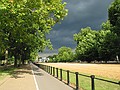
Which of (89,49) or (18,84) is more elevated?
(89,49)

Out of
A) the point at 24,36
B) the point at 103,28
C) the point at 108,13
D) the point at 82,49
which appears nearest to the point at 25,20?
the point at 24,36

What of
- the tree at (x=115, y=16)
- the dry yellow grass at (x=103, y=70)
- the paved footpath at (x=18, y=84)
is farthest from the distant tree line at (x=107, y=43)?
the paved footpath at (x=18, y=84)

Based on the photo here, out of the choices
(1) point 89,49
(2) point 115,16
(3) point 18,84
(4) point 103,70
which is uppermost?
(2) point 115,16

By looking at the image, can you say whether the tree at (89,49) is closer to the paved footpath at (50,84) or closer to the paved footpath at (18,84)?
the paved footpath at (18,84)

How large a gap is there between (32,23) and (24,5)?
544 cm

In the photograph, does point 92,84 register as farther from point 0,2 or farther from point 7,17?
point 7,17

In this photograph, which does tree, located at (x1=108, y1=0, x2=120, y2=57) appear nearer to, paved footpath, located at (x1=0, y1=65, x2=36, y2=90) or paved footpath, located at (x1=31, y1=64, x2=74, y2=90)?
paved footpath, located at (x1=0, y1=65, x2=36, y2=90)

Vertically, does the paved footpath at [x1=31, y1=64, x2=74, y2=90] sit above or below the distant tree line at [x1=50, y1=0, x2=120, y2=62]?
below

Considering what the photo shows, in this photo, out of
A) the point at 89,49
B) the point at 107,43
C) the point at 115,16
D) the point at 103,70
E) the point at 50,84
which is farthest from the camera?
the point at 89,49

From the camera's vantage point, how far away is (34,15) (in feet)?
88.1

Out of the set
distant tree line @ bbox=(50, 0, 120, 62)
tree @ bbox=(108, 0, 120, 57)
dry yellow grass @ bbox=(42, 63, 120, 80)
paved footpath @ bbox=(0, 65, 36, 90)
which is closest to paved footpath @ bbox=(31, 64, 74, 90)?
paved footpath @ bbox=(0, 65, 36, 90)

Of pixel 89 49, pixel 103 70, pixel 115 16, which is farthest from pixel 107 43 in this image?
pixel 103 70

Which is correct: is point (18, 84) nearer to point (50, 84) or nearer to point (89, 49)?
point (50, 84)

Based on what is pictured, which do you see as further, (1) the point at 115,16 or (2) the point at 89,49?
(2) the point at 89,49
